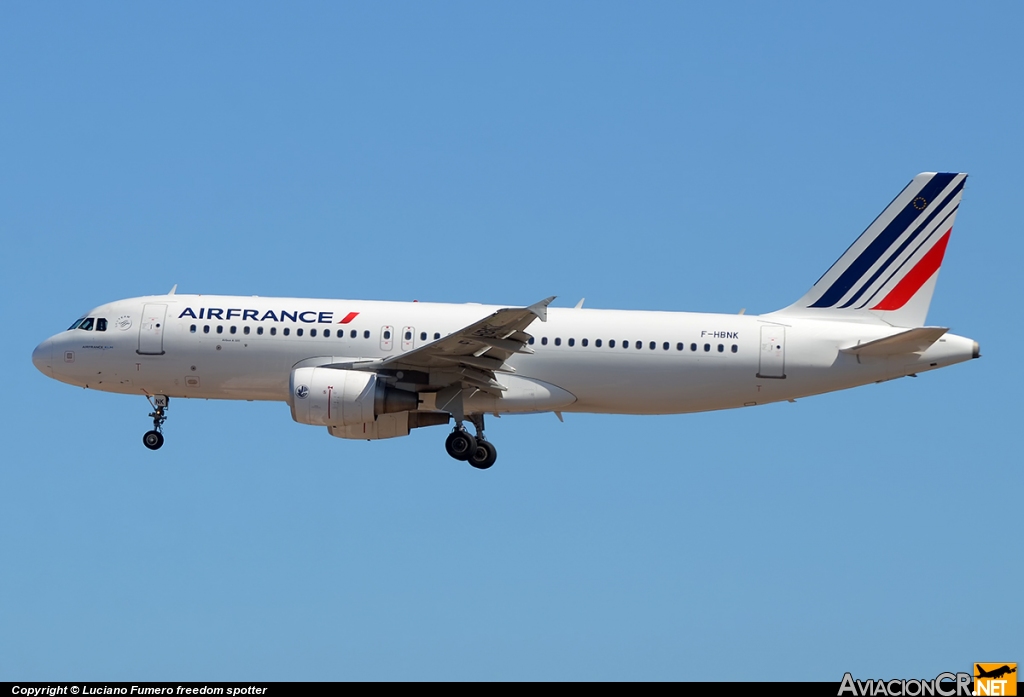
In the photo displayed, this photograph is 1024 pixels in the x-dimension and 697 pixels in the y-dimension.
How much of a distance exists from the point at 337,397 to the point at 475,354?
12.9ft

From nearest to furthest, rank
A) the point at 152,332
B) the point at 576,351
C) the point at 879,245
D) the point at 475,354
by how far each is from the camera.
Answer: the point at 475,354
the point at 576,351
the point at 152,332
the point at 879,245

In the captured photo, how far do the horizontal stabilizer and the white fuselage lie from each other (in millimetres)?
210

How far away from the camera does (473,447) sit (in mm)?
44812

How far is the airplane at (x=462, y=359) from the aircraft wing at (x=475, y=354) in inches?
2.4

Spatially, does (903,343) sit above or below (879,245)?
below

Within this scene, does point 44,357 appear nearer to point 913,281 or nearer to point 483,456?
point 483,456

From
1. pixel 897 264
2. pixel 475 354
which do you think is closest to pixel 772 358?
pixel 897 264

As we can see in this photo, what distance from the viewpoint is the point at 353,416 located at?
142ft

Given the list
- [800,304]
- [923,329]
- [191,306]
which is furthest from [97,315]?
[923,329]

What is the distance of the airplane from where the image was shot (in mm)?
43688

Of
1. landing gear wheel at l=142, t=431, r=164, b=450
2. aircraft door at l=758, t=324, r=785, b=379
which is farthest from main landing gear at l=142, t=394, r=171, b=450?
aircraft door at l=758, t=324, r=785, b=379

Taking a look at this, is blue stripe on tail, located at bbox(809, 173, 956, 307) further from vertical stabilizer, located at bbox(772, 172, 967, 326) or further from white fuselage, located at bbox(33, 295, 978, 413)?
white fuselage, located at bbox(33, 295, 978, 413)

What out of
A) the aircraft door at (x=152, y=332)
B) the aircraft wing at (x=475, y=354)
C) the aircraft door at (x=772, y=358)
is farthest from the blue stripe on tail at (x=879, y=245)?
the aircraft door at (x=152, y=332)

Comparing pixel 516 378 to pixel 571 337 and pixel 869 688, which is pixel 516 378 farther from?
pixel 869 688
